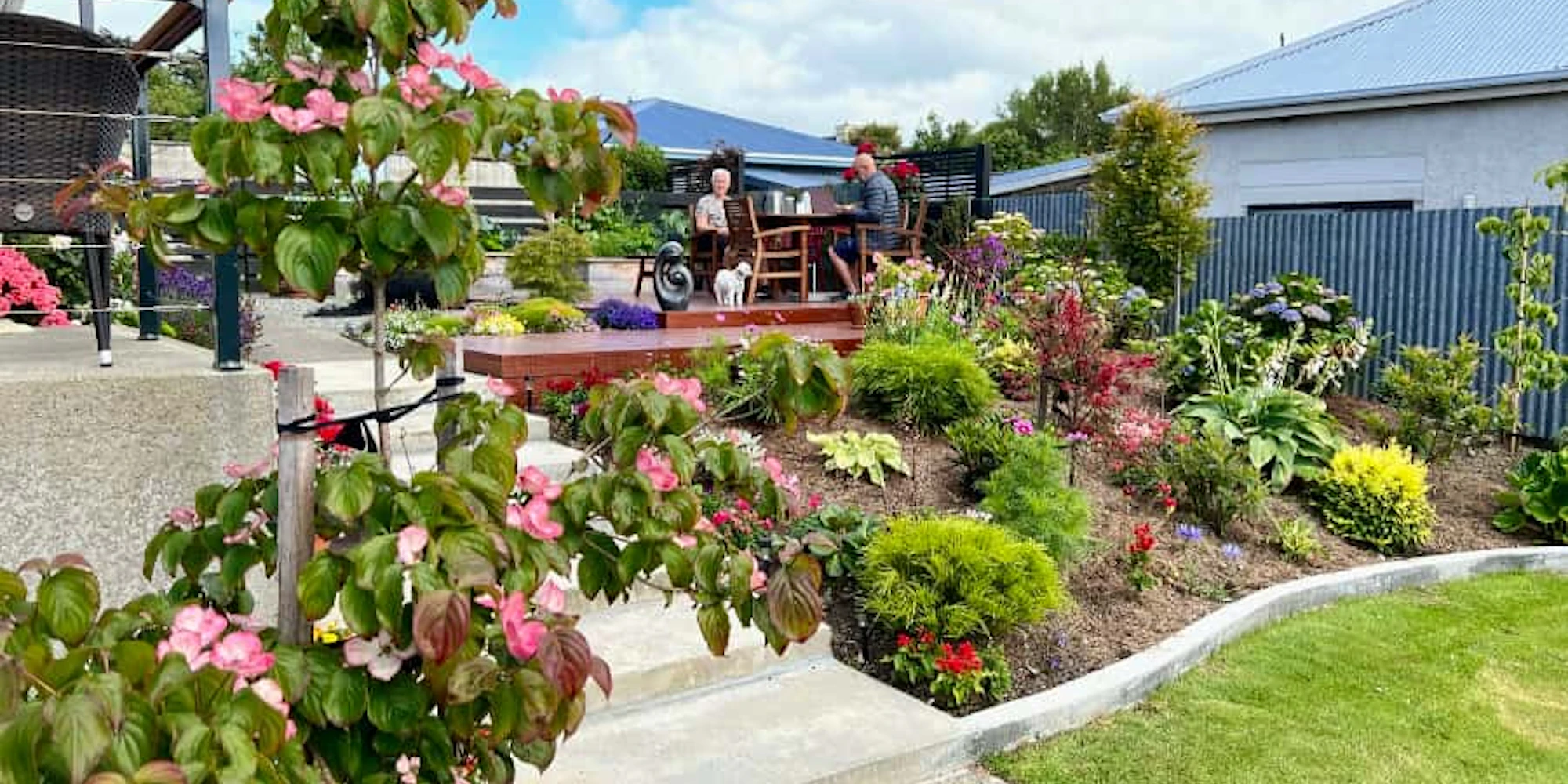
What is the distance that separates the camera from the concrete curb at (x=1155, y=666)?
3.46m

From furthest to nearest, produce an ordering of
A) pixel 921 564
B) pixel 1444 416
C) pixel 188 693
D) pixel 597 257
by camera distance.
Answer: pixel 597 257 → pixel 1444 416 → pixel 921 564 → pixel 188 693

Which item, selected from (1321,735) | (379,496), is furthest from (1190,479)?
(379,496)

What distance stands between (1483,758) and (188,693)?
3.57m

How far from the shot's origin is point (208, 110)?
2.96m

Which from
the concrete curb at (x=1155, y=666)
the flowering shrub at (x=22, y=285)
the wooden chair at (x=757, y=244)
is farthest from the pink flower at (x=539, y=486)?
the wooden chair at (x=757, y=244)

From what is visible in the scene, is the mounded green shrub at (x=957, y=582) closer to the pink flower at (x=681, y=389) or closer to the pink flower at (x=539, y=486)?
the pink flower at (x=681, y=389)

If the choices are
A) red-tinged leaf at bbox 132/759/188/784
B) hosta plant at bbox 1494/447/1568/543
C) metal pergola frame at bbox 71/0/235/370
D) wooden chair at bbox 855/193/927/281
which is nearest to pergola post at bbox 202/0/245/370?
metal pergola frame at bbox 71/0/235/370

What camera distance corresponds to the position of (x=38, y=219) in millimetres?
3438

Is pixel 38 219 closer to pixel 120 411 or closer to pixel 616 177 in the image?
pixel 120 411

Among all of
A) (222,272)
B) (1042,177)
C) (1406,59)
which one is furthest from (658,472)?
(1042,177)

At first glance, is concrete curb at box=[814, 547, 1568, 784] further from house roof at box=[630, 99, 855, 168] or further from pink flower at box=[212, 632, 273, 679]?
house roof at box=[630, 99, 855, 168]

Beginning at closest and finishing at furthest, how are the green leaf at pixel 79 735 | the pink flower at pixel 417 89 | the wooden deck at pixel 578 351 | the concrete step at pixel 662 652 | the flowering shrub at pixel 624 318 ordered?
the green leaf at pixel 79 735
the pink flower at pixel 417 89
the concrete step at pixel 662 652
the wooden deck at pixel 578 351
the flowering shrub at pixel 624 318

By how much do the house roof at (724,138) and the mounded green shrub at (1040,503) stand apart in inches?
655

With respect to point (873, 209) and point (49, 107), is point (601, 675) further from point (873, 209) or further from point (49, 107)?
point (873, 209)
